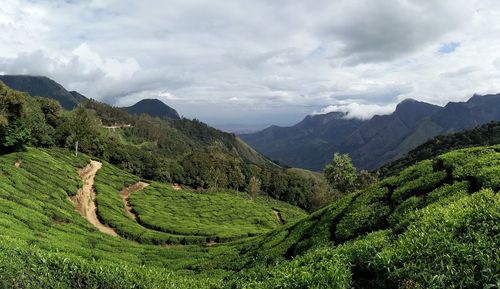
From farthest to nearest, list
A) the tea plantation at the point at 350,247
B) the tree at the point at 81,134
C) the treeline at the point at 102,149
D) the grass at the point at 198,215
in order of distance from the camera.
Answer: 1. the tree at the point at 81,134
2. the treeline at the point at 102,149
3. the grass at the point at 198,215
4. the tea plantation at the point at 350,247

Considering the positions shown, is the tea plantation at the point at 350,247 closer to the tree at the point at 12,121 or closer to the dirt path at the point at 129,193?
the tree at the point at 12,121

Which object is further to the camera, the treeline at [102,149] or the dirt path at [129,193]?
the dirt path at [129,193]

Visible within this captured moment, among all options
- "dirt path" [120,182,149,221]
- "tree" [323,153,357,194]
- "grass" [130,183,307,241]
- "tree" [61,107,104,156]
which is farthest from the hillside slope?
"tree" [61,107,104,156]

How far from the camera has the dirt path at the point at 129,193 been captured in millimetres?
75675

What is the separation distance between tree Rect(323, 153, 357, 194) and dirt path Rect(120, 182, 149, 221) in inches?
2245

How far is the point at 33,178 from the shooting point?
58625 mm

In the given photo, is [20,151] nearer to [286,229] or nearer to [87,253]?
[87,253]

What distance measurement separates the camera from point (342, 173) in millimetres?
110938

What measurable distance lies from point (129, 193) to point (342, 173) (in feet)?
205

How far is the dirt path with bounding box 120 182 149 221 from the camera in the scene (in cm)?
7568

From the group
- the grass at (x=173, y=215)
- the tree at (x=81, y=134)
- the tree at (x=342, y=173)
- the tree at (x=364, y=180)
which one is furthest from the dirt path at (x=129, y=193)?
the tree at (x=364, y=180)

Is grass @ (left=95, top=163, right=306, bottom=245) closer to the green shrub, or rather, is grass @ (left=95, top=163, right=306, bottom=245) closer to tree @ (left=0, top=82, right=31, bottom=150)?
tree @ (left=0, top=82, right=31, bottom=150)

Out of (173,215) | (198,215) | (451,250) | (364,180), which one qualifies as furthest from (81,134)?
(451,250)

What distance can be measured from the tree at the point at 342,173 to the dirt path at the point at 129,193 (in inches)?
2245
